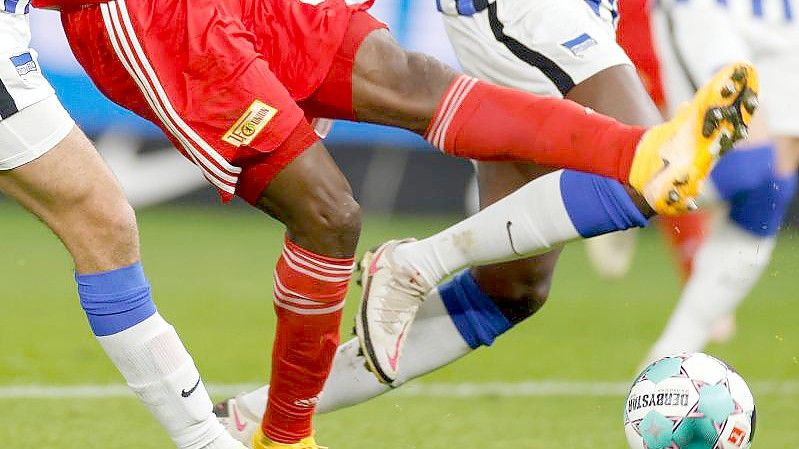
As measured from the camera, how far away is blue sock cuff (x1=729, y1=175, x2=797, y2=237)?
4.94 meters

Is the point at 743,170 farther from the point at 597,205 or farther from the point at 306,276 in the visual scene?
the point at 306,276

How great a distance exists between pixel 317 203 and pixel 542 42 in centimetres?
87

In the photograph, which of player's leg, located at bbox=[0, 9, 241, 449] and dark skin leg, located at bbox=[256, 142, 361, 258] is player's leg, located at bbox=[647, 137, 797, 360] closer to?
dark skin leg, located at bbox=[256, 142, 361, 258]

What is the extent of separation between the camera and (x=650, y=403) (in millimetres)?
3229

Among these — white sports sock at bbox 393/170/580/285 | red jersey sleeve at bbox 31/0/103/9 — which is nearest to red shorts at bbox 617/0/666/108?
white sports sock at bbox 393/170/580/285

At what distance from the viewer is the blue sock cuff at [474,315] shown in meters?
3.96

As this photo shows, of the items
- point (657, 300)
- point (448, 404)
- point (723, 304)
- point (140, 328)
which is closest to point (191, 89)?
point (140, 328)

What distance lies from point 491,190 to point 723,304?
50.2 inches

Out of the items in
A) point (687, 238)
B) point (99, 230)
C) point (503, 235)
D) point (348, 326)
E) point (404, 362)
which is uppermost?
point (99, 230)

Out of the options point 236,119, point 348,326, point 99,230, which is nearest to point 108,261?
point 99,230

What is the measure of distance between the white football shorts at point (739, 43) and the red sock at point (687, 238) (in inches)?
32.4

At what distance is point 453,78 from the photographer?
10.8 ft

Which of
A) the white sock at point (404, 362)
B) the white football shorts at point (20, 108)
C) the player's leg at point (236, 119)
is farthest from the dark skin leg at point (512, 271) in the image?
the white football shorts at point (20, 108)

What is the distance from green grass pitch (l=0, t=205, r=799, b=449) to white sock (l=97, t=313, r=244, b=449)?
3.10 ft
